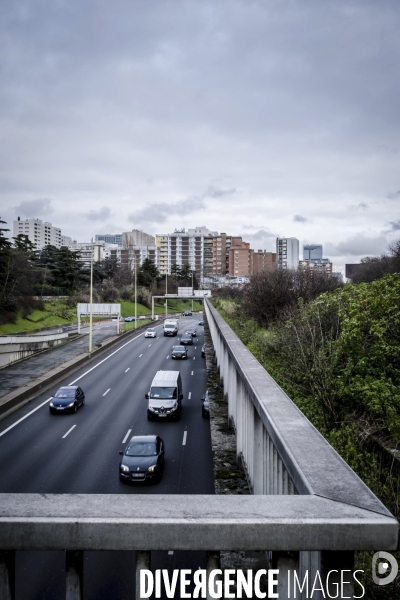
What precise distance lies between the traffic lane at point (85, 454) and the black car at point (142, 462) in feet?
1.72

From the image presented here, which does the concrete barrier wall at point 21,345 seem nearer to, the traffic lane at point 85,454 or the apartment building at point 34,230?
the traffic lane at point 85,454

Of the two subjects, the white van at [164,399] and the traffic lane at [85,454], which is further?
the white van at [164,399]

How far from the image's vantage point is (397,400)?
7242 mm

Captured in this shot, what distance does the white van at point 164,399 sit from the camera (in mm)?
20234

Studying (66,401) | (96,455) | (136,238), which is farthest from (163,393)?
(136,238)

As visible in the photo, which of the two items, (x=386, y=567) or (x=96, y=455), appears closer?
(x=386, y=567)

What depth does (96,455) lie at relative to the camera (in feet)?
51.4

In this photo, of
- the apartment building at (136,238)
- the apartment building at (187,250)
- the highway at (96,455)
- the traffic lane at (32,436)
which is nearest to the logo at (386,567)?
the highway at (96,455)

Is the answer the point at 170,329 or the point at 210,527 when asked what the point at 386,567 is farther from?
the point at 170,329

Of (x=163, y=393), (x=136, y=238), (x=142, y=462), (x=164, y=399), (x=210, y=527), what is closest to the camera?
(x=210, y=527)

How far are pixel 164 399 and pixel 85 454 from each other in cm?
569

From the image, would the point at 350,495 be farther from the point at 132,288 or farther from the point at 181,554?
the point at 132,288

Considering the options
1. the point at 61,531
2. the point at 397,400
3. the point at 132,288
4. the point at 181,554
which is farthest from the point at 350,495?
the point at 132,288

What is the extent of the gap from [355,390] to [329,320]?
151 inches
